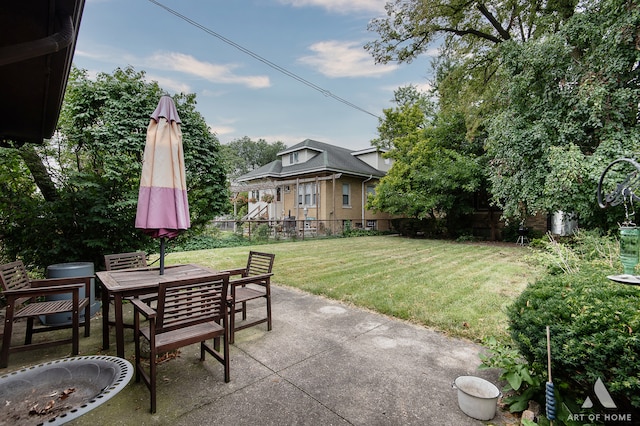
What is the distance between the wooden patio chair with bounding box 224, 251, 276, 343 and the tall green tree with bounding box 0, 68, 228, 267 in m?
2.30

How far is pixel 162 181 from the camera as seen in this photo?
10.4 feet

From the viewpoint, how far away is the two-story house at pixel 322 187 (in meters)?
17.9

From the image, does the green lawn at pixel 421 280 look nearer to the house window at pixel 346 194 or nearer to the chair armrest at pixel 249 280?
the chair armrest at pixel 249 280

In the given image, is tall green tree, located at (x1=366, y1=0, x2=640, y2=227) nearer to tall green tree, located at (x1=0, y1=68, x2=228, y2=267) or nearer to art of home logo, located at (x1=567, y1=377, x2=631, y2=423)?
art of home logo, located at (x1=567, y1=377, x2=631, y2=423)

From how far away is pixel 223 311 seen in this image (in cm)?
273

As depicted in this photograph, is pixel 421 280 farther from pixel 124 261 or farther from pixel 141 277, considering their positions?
pixel 124 261

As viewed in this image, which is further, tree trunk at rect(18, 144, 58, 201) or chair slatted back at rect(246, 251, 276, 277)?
tree trunk at rect(18, 144, 58, 201)

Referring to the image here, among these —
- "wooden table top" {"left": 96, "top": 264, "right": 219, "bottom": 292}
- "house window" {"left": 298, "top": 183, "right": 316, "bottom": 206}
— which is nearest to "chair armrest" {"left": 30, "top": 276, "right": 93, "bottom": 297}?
"wooden table top" {"left": 96, "top": 264, "right": 219, "bottom": 292}

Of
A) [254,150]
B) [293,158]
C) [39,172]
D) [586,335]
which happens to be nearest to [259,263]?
[586,335]

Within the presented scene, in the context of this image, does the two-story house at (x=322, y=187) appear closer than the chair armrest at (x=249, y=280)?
No

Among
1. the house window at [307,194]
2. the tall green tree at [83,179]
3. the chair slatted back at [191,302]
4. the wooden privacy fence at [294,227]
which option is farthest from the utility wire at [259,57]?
the chair slatted back at [191,302]

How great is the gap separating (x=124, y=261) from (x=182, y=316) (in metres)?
2.56

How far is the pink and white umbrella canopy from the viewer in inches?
124

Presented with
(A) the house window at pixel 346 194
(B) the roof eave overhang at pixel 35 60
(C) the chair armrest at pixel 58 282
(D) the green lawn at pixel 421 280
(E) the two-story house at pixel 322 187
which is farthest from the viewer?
(A) the house window at pixel 346 194
